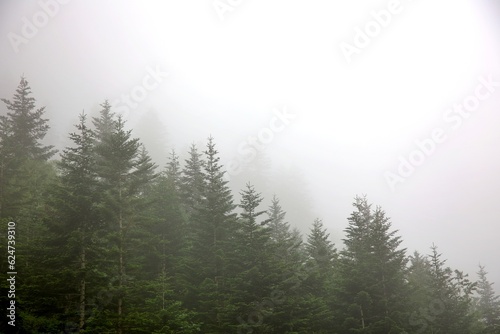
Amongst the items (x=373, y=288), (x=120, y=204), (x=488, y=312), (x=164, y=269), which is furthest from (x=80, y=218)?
(x=488, y=312)

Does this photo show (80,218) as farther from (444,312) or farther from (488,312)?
(488,312)

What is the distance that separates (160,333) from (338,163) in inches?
6877

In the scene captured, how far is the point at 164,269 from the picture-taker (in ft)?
70.0

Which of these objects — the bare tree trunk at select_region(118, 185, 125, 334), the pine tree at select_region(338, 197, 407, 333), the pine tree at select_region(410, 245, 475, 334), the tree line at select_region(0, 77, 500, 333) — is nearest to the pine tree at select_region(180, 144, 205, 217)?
the tree line at select_region(0, 77, 500, 333)

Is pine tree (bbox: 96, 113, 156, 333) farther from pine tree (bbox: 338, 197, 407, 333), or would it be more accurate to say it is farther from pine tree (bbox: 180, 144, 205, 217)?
pine tree (bbox: 338, 197, 407, 333)

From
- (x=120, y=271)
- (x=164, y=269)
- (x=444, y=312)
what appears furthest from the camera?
(x=444, y=312)

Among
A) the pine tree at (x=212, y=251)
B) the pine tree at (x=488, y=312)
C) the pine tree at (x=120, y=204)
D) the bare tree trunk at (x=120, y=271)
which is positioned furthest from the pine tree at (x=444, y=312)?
the pine tree at (x=120, y=204)

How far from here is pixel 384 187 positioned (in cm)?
18788

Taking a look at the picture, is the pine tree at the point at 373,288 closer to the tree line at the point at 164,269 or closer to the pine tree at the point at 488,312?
the tree line at the point at 164,269

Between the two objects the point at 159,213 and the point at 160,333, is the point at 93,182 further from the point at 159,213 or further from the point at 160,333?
the point at 160,333

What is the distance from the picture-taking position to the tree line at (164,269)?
15.8 meters

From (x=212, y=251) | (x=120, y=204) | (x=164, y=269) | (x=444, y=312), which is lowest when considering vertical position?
(x=444, y=312)

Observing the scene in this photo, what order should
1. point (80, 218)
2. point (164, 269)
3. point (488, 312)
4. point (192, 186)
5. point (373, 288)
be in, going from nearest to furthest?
1. point (80, 218)
2. point (164, 269)
3. point (373, 288)
4. point (192, 186)
5. point (488, 312)

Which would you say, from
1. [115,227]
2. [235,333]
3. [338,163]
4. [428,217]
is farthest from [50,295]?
[428,217]
